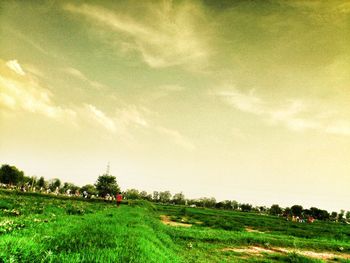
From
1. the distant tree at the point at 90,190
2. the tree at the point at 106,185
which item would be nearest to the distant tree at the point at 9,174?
the distant tree at the point at 90,190

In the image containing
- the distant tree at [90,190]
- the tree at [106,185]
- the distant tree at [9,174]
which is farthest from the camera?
the distant tree at [90,190]

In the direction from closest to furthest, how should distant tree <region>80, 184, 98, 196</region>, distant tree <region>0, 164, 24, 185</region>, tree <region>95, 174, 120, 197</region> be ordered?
tree <region>95, 174, 120, 197</region> → distant tree <region>0, 164, 24, 185</region> → distant tree <region>80, 184, 98, 196</region>

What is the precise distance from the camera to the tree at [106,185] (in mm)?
102438

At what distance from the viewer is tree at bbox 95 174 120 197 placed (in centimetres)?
10244

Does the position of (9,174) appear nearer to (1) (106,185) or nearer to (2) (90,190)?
(2) (90,190)

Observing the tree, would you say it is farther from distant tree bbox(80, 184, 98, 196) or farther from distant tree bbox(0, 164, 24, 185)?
distant tree bbox(0, 164, 24, 185)

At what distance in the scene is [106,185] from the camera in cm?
10250

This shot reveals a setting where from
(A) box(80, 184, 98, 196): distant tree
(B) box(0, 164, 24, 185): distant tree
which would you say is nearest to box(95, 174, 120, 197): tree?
(A) box(80, 184, 98, 196): distant tree

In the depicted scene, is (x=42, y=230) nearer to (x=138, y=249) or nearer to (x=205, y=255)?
(x=138, y=249)

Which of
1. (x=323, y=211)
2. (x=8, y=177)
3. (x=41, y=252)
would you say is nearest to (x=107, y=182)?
(x=8, y=177)

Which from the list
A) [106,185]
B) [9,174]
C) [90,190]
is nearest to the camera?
[106,185]

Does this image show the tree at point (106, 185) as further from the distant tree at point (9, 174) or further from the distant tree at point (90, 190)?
the distant tree at point (9, 174)

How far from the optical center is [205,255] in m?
14.8

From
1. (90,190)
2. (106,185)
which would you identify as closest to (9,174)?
(90,190)
